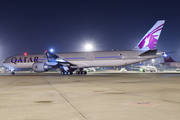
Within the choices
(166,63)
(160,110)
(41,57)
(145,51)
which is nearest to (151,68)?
(166,63)

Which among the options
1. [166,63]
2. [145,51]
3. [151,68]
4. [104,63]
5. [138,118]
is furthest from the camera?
[151,68]

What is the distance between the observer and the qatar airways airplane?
3388 centimetres

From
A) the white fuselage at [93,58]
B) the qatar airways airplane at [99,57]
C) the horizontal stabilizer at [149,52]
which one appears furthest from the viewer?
the white fuselage at [93,58]

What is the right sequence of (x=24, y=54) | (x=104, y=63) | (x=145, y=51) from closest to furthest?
(x=145, y=51) < (x=104, y=63) < (x=24, y=54)

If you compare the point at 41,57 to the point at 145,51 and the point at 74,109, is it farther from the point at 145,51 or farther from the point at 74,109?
the point at 74,109

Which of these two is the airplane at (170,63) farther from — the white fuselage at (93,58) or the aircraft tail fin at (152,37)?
the white fuselage at (93,58)

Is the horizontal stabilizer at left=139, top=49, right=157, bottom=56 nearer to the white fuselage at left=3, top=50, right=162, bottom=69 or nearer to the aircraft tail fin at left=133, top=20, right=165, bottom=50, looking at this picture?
the white fuselage at left=3, top=50, right=162, bottom=69

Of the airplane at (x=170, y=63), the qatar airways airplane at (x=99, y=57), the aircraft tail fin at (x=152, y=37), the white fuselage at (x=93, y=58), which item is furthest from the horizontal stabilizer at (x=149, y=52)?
the airplane at (x=170, y=63)

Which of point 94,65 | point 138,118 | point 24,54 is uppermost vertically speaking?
point 24,54

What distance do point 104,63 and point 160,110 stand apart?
1176 inches

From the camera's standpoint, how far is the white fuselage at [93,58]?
34.7m

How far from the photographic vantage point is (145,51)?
33594 mm

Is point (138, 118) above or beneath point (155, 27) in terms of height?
beneath

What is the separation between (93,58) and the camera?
37.1 meters
